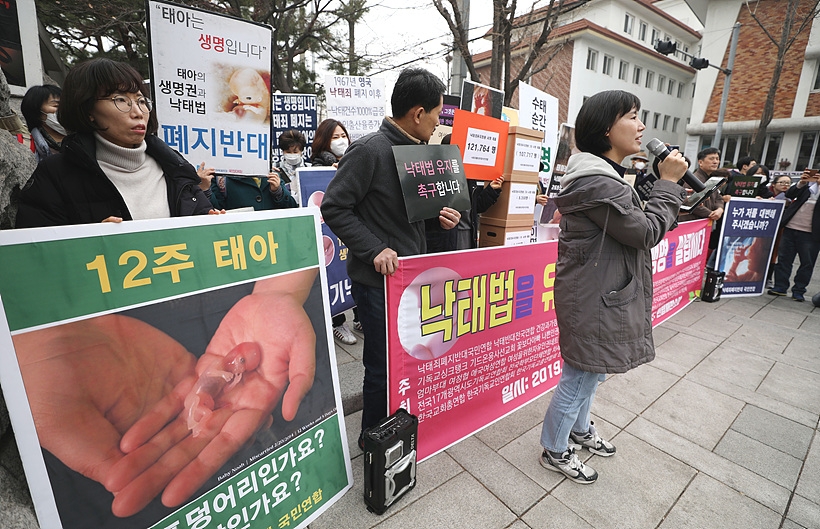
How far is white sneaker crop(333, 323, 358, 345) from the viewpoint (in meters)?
3.53

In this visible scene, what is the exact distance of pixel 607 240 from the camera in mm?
1804

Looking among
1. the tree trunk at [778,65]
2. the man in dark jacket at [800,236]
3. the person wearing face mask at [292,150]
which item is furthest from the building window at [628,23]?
the person wearing face mask at [292,150]

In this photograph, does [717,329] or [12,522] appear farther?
[717,329]

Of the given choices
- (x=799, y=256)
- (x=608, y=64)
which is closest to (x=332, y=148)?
(x=799, y=256)

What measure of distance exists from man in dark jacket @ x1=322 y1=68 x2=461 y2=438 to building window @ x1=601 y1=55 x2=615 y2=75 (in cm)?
2603

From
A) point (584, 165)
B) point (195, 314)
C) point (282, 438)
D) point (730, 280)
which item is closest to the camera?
point (195, 314)

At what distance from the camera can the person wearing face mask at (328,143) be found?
3.69m

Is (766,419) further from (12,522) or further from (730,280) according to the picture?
(12,522)

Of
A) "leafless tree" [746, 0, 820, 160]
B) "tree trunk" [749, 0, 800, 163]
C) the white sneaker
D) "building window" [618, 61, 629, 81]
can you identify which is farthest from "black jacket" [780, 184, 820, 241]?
"building window" [618, 61, 629, 81]

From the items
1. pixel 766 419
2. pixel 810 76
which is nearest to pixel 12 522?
pixel 766 419

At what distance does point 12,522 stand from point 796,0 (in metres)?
16.3

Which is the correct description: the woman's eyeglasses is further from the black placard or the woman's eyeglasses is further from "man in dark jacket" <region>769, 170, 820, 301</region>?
"man in dark jacket" <region>769, 170, 820, 301</region>

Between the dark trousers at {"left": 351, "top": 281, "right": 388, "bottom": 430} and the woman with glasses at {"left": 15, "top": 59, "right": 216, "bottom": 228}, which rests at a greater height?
the woman with glasses at {"left": 15, "top": 59, "right": 216, "bottom": 228}

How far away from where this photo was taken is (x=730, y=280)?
5.41m
